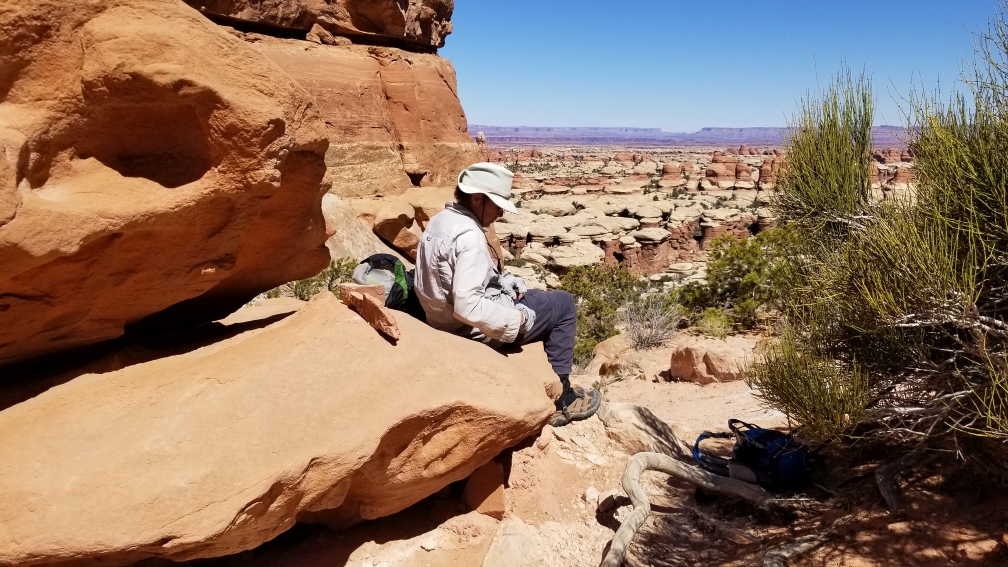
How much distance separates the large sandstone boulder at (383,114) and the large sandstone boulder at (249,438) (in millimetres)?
9245

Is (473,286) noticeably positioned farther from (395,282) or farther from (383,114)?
(383,114)

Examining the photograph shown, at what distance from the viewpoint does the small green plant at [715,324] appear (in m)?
9.12

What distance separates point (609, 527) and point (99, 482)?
2530 mm

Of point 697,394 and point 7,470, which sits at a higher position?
point 7,470

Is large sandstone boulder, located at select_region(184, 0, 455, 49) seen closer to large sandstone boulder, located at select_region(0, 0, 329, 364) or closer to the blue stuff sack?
large sandstone boulder, located at select_region(0, 0, 329, 364)

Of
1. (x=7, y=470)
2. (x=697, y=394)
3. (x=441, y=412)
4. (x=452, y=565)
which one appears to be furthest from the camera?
(x=697, y=394)

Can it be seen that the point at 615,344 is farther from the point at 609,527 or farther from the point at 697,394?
the point at 609,527

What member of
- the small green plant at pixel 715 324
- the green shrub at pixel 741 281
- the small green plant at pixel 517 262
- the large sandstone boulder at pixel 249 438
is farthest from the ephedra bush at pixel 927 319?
the small green plant at pixel 517 262

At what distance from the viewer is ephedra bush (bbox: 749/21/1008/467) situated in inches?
118

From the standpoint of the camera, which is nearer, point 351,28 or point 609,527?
point 609,527

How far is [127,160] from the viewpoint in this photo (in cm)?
238

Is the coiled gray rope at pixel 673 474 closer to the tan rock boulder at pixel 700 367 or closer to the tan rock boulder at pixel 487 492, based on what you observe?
the tan rock boulder at pixel 487 492

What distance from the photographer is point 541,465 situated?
3.76 metres

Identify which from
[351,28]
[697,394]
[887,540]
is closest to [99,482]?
[887,540]
